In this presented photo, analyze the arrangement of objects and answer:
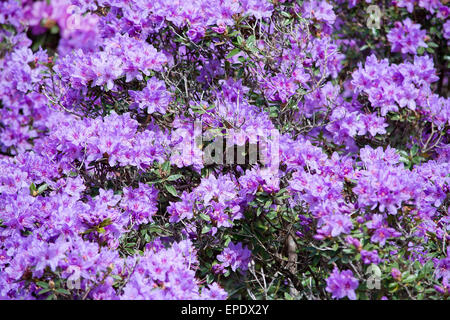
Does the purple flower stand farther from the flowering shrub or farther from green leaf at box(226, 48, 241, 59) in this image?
green leaf at box(226, 48, 241, 59)

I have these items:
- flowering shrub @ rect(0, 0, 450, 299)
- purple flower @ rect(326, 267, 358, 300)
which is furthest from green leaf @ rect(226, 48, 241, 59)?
purple flower @ rect(326, 267, 358, 300)

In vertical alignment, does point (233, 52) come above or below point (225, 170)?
above

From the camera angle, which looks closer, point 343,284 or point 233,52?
point 343,284

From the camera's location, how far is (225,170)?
103 inches

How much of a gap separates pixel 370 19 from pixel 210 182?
1.70 meters

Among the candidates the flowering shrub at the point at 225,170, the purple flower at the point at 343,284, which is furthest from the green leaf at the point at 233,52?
the purple flower at the point at 343,284

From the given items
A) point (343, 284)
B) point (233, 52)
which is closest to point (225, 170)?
point (233, 52)

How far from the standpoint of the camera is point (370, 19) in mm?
3383

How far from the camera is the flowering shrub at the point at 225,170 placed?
6.73 ft

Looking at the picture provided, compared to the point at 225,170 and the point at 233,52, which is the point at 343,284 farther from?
the point at 233,52

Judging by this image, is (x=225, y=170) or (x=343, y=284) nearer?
(x=343, y=284)

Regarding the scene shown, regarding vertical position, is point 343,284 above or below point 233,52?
below
